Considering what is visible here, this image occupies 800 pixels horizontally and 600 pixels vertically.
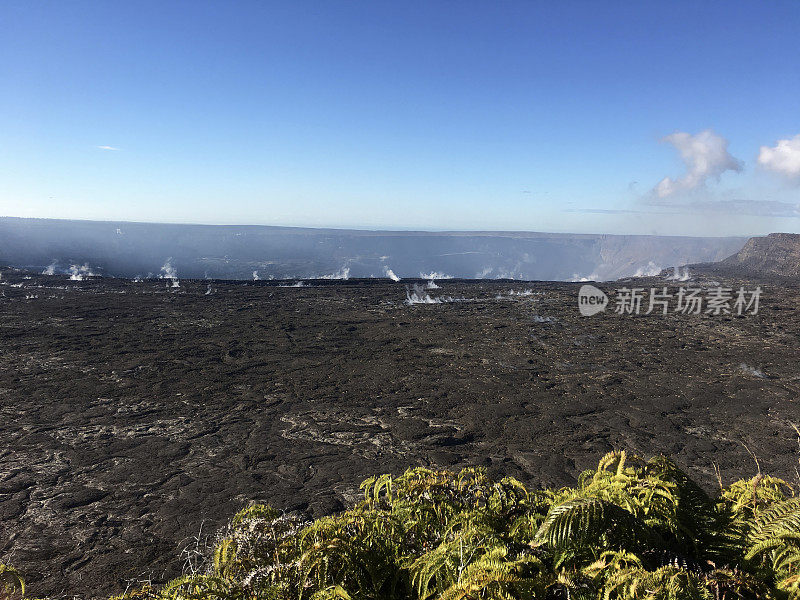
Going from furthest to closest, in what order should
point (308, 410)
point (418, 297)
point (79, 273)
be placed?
1. point (79, 273)
2. point (418, 297)
3. point (308, 410)

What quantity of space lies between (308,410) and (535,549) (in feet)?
29.4

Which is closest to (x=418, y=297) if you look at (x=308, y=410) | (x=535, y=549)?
(x=308, y=410)

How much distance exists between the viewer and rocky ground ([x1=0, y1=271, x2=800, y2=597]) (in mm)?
5938

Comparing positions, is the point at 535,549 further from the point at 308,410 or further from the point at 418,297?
the point at 418,297

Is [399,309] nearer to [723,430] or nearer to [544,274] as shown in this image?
[723,430]

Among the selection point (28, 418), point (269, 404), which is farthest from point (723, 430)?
point (28, 418)

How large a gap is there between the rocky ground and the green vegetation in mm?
4096

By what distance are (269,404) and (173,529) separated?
452 centimetres

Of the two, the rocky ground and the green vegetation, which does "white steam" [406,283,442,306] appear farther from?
the green vegetation

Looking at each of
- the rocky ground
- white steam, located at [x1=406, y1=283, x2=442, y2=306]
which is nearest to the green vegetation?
the rocky ground

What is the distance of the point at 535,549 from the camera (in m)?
1.25

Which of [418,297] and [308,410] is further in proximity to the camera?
[418,297]

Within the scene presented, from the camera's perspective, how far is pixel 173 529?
556 centimetres

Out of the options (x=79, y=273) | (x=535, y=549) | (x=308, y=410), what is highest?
(x=535, y=549)
